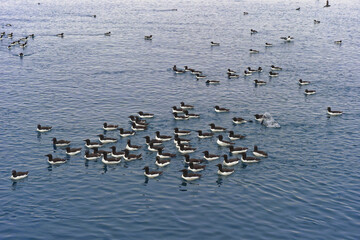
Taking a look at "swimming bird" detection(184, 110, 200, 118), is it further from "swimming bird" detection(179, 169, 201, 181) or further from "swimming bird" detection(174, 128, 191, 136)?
"swimming bird" detection(179, 169, 201, 181)

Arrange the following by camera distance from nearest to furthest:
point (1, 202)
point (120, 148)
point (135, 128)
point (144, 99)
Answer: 1. point (1, 202)
2. point (120, 148)
3. point (135, 128)
4. point (144, 99)

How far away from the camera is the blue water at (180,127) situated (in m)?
36.4

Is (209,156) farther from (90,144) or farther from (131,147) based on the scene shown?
(90,144)

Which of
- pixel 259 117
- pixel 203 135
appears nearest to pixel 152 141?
pixel 203 135

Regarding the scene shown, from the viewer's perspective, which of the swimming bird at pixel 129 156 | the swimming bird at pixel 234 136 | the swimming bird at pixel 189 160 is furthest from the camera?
the swimming bird at pixel 234 136

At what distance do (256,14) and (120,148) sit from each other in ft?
403

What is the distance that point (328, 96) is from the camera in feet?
230

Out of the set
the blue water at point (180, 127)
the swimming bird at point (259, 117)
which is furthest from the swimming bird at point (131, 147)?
the swimming bird at point (259, 117)

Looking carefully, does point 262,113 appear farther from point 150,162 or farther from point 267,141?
point 150,162

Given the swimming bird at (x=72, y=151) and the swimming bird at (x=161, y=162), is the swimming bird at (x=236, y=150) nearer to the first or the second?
the swimming bird at (x=161, y=162)

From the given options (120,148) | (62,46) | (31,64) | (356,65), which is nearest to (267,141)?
(120,148)

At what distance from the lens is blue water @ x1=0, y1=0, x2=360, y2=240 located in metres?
36.4

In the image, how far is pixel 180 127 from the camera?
56844mm

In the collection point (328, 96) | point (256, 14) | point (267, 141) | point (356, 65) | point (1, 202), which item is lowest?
point (1, 202)
